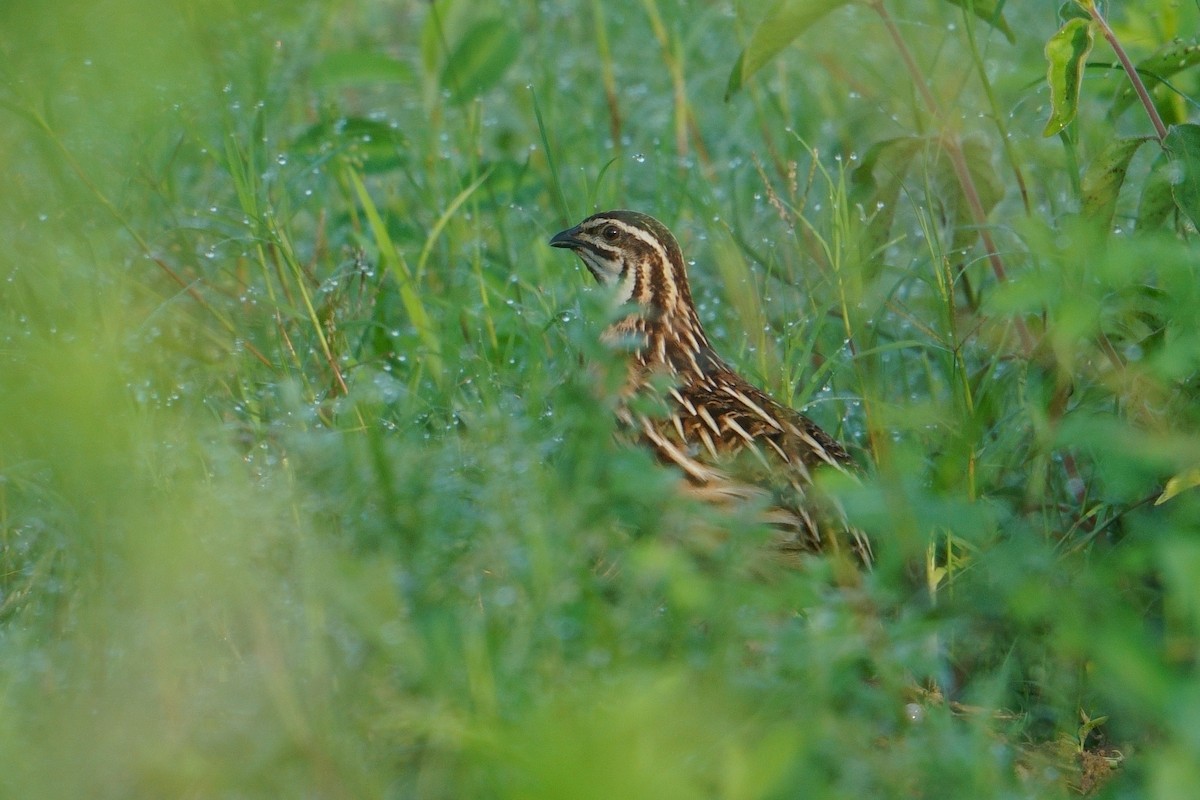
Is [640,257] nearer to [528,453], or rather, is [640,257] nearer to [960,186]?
[960,186]

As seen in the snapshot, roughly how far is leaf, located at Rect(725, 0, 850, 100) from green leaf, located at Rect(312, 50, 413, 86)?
2.30 meters

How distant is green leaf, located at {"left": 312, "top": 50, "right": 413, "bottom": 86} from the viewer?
6027 millimetres

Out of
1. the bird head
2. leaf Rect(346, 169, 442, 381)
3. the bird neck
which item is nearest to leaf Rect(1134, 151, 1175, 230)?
the bird neck

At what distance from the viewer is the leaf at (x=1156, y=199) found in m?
3.62

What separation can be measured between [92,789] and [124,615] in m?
0.57

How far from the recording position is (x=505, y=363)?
4574 millimetres

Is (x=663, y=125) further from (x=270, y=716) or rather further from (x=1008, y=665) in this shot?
(x=270, y=716)

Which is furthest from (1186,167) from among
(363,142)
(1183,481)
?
(363,142)

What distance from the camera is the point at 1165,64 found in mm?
3869

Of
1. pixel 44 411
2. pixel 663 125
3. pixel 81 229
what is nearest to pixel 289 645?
pixel 44 411

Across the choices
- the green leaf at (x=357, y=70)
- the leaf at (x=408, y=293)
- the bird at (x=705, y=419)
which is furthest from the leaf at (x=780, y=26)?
the green leaf at (x=357, y=70)

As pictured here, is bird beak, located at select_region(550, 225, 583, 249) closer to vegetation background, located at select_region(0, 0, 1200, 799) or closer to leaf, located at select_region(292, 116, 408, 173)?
vegetation background, located at select_region(0, 0, 1200, 799)

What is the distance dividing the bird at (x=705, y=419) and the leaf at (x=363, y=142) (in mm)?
1227

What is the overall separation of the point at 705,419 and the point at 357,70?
2.74m
